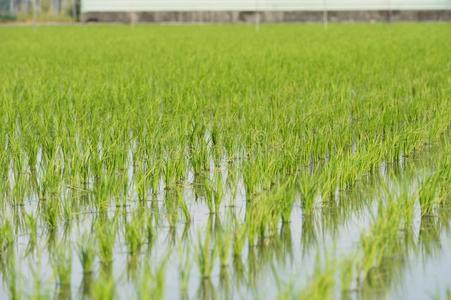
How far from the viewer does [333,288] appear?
129 inches

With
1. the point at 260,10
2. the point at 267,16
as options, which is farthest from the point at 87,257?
the point at 260,10

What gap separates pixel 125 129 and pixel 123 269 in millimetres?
3065

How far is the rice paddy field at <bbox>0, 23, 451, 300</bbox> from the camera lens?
346cm

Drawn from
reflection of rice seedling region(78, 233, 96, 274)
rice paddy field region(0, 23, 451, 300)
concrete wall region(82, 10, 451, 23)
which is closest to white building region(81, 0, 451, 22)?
concrete wall region(82, 10, 451, 23)

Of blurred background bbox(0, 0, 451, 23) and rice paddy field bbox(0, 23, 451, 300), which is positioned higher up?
blurred background bbox(0, 0, 451, 23)

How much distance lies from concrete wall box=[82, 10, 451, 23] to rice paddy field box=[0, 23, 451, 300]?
23657 millimetres

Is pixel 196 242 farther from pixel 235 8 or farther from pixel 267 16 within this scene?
pixel 235 8

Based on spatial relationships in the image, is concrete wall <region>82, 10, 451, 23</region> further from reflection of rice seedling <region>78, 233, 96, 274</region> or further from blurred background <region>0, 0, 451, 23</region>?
reflection of rice seedling <region>78, 233, 96, 274</region>

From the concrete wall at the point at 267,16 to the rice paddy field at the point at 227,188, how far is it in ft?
77.6

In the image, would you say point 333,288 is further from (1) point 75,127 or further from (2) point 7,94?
(2) point 7,94

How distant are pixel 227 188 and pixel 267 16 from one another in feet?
99.3

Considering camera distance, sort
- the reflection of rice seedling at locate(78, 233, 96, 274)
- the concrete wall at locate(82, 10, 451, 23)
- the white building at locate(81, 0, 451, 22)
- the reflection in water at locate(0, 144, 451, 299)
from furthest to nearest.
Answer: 1. the white building at locate(81, 0, 451, 22)
2. the concrete wall at locate(82, 10, 451, 23)
3. the reflection of rice seedling at locate(78, 233, 96, 274)
4. the reflection in water at locate(0, 144, 451, 299)

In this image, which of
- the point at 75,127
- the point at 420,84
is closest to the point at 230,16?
the point at 420,84

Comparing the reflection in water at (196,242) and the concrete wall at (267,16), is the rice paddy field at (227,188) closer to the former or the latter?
the reflection in water at (196,242)
